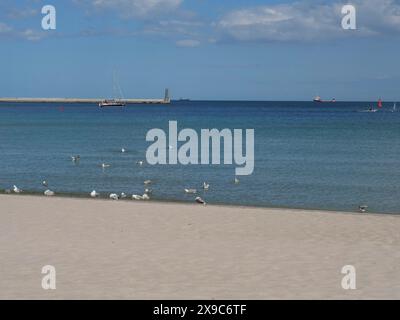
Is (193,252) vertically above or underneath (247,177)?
underneath

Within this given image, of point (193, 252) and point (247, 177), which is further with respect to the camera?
point (247, 177)

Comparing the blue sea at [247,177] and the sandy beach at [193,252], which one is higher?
the blue sea at [247,177]

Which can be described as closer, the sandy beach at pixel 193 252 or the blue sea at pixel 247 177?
the sandy beach at pixel 193 252

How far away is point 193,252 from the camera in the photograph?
1169 cm

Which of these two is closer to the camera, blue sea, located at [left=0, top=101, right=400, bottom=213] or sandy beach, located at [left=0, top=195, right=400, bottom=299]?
sandy beach, located at [left=0, top=195, right=400, bottom=299]

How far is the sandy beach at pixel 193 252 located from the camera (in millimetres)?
9086

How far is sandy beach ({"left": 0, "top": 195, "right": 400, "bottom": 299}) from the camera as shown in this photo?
9.09 meters

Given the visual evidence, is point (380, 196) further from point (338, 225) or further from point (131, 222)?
point (131, 222)

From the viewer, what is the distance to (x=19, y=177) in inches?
1164

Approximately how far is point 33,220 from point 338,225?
695 centimetres

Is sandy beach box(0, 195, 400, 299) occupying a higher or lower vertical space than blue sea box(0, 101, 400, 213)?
lower
